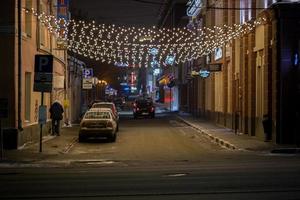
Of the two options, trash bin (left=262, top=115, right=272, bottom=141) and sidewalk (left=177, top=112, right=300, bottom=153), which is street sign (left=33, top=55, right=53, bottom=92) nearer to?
sidewalk (left=177, top=112, right=300, bottom=153)

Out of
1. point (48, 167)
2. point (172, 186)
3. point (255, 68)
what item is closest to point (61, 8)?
point (255, 68)

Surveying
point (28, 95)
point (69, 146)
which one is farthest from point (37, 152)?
point (28, 95)

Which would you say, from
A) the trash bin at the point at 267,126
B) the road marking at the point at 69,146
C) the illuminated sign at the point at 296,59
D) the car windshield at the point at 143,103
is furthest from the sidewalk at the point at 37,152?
the car windshield at the point at 143,103

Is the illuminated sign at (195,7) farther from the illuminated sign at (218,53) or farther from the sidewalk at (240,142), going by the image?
the sidewalk at (240,142)

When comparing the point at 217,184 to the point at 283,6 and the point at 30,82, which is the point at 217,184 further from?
the point at 30,82

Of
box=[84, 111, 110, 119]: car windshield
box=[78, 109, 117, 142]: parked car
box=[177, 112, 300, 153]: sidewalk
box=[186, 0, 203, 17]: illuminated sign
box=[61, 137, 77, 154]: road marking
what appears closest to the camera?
box=[177, 112, 300, 153]: sidewalk

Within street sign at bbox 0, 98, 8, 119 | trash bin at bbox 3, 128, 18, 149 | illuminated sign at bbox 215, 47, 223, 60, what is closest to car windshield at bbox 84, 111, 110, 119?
trash bin at bbox 3, 128, 18, 149

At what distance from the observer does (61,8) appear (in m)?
39.2

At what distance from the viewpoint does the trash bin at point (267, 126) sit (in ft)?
91.7

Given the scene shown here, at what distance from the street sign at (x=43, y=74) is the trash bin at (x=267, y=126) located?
9.65m

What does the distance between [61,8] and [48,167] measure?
68.3ft

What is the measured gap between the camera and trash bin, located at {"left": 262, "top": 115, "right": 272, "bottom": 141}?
28.0m

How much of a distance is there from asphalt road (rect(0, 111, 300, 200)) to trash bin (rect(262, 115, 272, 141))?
2342mm

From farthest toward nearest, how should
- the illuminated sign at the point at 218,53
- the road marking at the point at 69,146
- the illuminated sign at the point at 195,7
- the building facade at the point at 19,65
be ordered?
1. the illuminated sign at the point at 195,7
2. the illuminated sign at the point at 218,53
3. the road marking at the point at 69,146
4. the building facade at the point at 19,65
